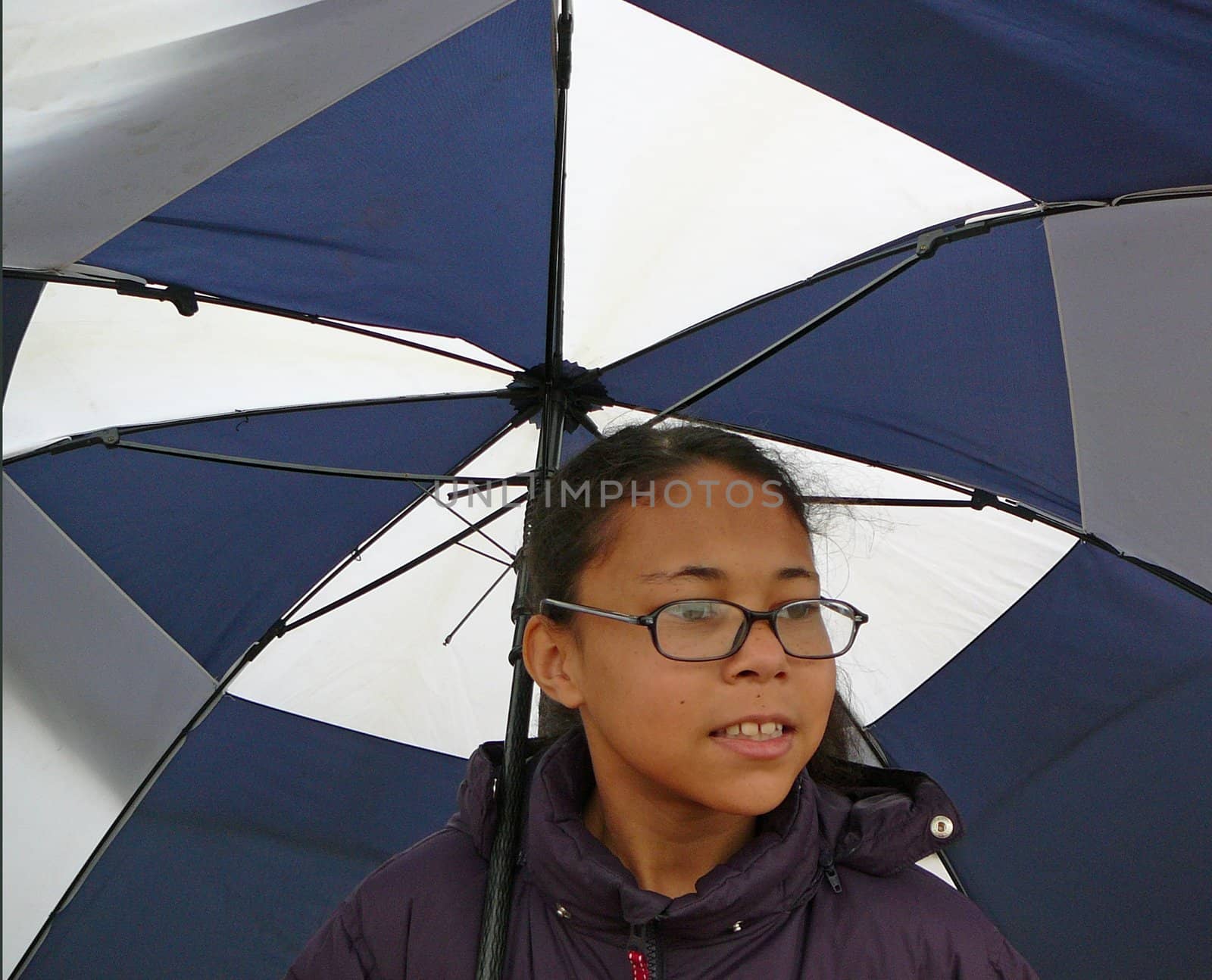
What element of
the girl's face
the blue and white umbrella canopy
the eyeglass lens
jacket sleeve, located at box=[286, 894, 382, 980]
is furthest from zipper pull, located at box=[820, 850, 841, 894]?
the blue and white umbrella canopy

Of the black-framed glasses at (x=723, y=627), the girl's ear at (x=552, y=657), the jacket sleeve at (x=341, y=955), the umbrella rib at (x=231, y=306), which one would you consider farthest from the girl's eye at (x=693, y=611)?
the umbrella rib at (x=231, y=306)

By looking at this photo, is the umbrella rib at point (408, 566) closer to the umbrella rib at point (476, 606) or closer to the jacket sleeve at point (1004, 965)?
the umbrella rib at point (476, 606)

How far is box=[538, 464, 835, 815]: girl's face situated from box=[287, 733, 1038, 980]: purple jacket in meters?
0.11

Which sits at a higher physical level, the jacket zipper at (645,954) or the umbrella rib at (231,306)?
the umbrella rib at (231,306)

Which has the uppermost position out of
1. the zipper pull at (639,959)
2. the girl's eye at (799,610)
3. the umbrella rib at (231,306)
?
the umbrella rib at (231,306)

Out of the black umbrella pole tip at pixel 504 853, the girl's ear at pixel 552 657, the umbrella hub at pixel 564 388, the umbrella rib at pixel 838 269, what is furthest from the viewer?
the umbrella hub at pixel 564 388

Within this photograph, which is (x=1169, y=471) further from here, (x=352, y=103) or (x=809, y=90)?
(x=352, y=103)

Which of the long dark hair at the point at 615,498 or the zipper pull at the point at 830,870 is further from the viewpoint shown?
the long dark hair at the point at 615,498

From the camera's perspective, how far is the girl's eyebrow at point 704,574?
59.3 inches

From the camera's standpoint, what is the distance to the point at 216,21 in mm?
1243

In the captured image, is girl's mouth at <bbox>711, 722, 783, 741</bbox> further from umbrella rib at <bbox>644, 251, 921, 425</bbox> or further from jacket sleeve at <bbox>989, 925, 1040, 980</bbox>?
umbrella rib at <bbox>644, 251, 921, 425</bbox>

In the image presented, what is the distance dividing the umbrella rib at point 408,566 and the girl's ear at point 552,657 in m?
0.82

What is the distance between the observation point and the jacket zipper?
4.81ft

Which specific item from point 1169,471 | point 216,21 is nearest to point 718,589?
point 216,21
